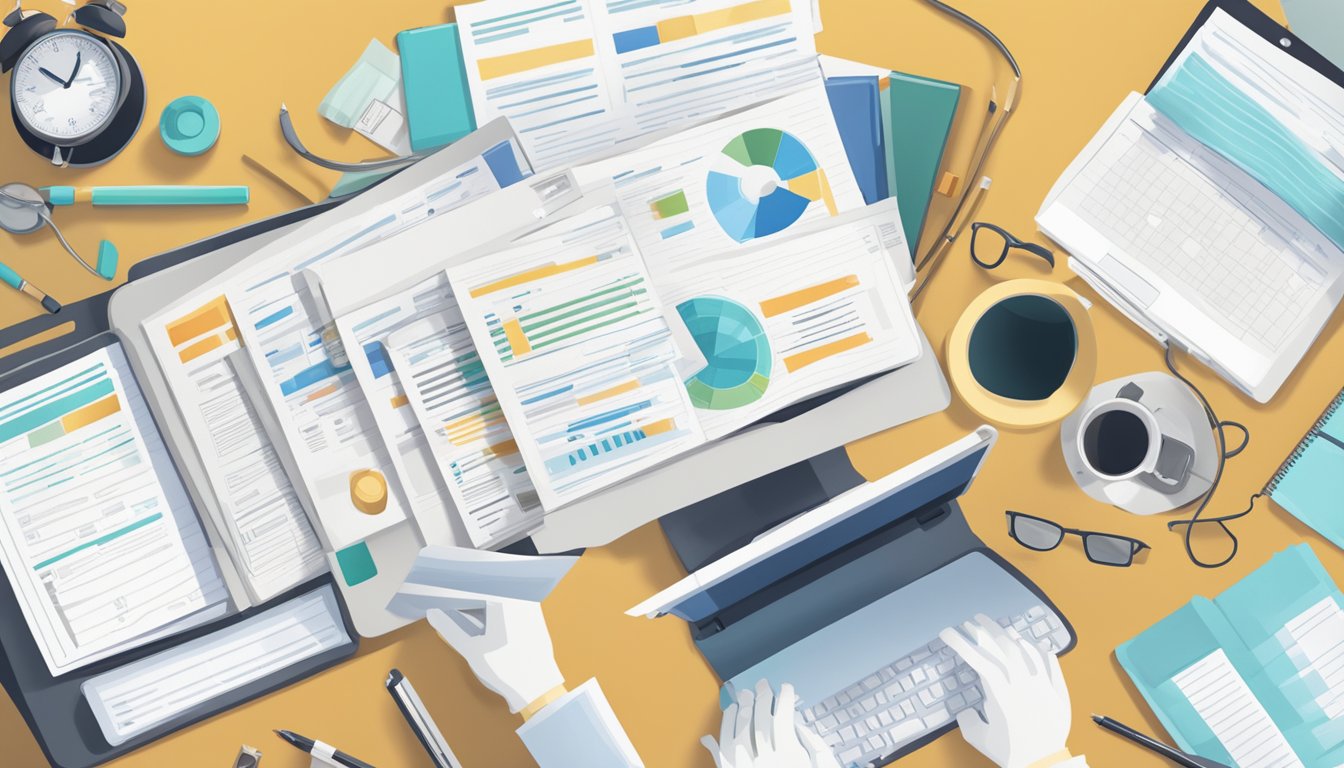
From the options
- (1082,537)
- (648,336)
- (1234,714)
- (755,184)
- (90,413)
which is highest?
(90,413)

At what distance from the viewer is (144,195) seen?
3.80ft

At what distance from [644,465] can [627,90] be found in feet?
1.48

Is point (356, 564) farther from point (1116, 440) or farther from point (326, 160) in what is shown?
point (1116, 440)

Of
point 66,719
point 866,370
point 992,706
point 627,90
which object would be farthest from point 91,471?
point 992,706

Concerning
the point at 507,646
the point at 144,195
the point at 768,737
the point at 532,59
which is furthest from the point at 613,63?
the point at 768,737

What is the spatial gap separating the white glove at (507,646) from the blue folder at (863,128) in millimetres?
645

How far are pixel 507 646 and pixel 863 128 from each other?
74cm

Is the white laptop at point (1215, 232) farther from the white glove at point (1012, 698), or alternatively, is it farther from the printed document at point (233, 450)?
the printed document at point (233, 450)

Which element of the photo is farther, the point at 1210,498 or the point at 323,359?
the point at 1210,498

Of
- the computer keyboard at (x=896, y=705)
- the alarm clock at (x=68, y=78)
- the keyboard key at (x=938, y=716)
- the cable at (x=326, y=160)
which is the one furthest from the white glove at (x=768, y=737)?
the alarm clock at (x=68, y=78)

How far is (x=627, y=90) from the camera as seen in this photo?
1.18m

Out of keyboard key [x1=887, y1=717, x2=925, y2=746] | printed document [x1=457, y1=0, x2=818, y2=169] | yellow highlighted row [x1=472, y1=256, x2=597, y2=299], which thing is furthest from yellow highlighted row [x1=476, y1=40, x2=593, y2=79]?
keyboard key [x1=887, y1=717, x2=925, y2=746]

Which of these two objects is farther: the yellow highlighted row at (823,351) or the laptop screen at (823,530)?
the yellow highlighted row at (823,351)

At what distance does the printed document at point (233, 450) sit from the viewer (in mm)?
1086
